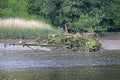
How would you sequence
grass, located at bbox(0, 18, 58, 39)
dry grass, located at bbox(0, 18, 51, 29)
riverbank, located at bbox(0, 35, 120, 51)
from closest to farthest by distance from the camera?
riverbank, located at bbox(0, 35, 120, 51) → grass, located at bbox(0, 18, 58, 39) → dry grass, located at bbox(0, 18, 51, 29)

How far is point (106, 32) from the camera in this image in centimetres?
5491

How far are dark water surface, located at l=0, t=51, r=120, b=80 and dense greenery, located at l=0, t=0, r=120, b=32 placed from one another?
53.4ft

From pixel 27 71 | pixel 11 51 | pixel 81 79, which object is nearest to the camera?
pixel 81 79

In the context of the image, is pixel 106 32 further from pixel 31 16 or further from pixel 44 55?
pixel 44 55

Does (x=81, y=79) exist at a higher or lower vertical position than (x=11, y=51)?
higher

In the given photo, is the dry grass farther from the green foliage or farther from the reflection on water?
the reflection on water

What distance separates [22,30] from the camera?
149 feet

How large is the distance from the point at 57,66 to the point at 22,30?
18.2m

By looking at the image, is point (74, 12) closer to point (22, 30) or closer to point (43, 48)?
point (22, 30)

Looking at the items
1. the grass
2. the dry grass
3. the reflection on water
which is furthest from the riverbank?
the reflection on water

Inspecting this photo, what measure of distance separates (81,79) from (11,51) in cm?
1568

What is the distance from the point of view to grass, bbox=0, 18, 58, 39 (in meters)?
45.1

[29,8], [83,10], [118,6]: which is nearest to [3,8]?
[29,8]

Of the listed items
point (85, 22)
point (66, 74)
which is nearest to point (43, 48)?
point (85, 22)
